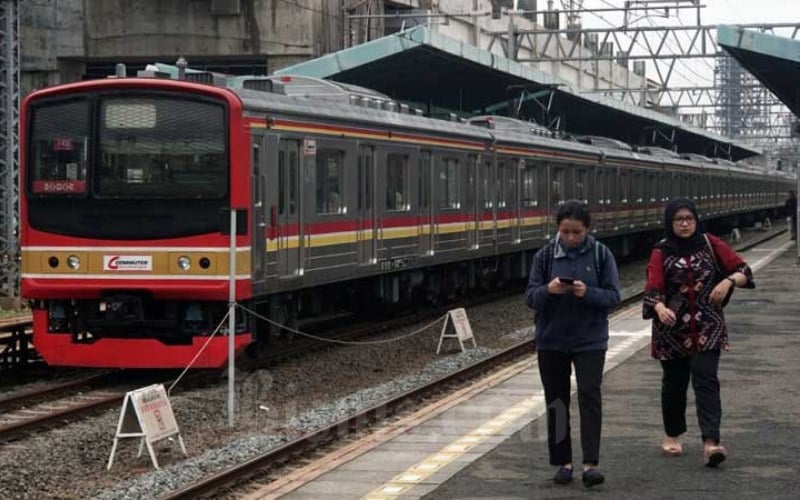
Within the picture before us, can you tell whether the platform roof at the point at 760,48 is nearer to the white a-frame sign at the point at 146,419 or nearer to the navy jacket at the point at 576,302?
the white a-frame sign at the point at 146,419

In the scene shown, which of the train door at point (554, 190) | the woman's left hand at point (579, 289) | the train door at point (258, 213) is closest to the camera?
the woman's left hand at point (579, 289)

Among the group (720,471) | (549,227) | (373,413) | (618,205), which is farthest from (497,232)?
(720,471)

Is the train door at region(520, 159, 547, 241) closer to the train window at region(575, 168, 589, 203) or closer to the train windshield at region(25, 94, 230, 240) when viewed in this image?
the train window at region(575, 168, 589, 203)

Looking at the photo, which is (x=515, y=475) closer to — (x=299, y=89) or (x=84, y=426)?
(x=84, y=426)

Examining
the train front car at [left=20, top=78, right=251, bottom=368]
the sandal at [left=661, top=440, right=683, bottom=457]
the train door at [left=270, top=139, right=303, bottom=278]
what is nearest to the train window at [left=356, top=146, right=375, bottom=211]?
the train door at [left=270, top=139, right=303, bottom=278]

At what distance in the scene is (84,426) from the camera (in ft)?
37.5

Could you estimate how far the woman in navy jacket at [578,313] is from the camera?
809 cm

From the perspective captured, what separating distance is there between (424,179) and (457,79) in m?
15.0

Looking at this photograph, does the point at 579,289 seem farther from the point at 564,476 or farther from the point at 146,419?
the point at 146,419

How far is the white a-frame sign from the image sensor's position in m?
9.55

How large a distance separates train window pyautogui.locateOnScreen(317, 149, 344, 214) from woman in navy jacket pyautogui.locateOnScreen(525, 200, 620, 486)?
7.57m

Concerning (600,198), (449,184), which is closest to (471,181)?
(449,184)

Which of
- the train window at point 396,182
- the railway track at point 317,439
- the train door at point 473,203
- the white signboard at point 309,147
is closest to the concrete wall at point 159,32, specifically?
the train door at point 473,203

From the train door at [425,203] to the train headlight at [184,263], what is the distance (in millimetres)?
6303
